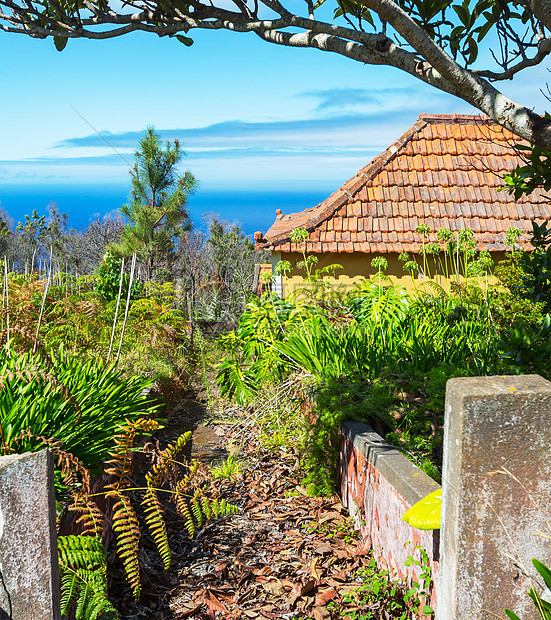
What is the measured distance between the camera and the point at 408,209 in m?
10.6

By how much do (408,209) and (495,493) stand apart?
8.60m

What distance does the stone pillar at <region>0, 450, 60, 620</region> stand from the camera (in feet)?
7.63

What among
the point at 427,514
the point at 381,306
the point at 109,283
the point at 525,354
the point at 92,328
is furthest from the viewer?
the point at 109,283

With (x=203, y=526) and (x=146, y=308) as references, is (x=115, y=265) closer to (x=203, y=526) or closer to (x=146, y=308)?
(x=146, y=308)

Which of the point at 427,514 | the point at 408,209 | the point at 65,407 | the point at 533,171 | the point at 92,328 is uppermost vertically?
the point at 408,209

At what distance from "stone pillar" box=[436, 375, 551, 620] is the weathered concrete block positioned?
517 mm

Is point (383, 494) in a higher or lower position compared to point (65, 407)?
lower

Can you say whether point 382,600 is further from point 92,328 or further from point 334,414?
point 92,328

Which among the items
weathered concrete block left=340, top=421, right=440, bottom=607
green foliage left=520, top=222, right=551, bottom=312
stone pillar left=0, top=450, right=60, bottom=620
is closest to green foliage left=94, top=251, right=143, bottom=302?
weathered concrete block left=340, top=421, right=440, bottom=607

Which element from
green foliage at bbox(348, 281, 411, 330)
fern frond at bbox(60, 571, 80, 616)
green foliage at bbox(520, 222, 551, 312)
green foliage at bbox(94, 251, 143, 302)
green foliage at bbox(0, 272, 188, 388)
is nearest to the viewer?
fern frond at bbox(60, 571, 80, 616)

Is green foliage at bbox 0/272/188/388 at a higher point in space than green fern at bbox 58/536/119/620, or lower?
higher

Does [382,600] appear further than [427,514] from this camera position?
Yes

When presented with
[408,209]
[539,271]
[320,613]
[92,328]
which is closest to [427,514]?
[320,613]

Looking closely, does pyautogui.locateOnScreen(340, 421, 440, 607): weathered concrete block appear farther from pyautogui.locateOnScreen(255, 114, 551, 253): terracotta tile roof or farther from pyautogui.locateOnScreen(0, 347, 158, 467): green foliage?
pyautogui.locateOnScreen(255, 114, 551, 253): terracotta tile roof
